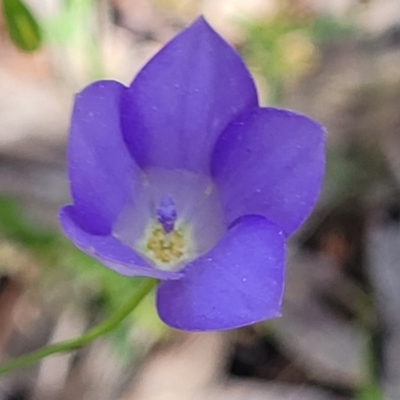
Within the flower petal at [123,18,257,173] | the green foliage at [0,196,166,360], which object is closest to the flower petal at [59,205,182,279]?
the flower petal at [123,18,257,173]

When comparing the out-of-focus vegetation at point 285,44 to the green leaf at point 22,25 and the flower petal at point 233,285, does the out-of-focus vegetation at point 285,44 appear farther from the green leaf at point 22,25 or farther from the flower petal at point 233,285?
the flower petal at point 233,285

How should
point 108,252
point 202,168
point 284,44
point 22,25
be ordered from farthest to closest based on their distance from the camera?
1. point 284,44
2. point 22,25
3. point 202,168
4. point 108,252

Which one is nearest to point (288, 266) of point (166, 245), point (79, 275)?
point (79, 275)

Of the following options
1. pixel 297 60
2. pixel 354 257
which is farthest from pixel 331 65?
pixel 354 257

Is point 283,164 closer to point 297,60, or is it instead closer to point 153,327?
point 153,327

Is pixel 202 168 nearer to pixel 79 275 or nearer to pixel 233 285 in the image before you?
pixel 233 285

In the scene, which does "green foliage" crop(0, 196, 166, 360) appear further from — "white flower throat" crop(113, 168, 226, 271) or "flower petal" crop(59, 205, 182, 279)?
"flower petal" crop(59, 205, 182, 279)
